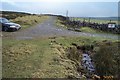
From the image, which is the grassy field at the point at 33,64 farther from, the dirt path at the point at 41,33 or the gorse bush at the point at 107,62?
the dirt path at the point at 41,33

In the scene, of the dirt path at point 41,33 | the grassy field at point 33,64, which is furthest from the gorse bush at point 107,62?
the dirt path at point 41,33

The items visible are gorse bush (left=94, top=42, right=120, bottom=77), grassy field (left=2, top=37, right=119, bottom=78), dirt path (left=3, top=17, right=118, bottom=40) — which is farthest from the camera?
dirt path (left=3, top=17, right=118, bottom=40)

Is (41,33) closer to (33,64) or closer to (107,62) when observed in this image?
(107,62)

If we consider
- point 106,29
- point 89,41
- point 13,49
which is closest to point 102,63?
point 13,49

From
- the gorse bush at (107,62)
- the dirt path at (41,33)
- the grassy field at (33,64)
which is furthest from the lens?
the dirt path at (41,33)

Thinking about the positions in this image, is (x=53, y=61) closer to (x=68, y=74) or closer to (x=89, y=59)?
(x=68, y=74)

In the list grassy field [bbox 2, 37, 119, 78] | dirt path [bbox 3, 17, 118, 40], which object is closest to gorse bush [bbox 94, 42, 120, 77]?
grassy field [bbox 2, 37, 119, 78]

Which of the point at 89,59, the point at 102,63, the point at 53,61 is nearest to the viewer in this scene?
the point at 53,61

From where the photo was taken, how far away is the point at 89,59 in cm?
2289

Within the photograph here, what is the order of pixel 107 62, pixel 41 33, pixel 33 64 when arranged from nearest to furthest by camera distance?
pixel 33 64
pixel 107 62
pixel 41 33

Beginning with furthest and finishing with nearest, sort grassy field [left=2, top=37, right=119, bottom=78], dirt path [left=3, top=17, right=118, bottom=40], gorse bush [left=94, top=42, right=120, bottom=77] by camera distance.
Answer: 1. dirt path [left=3, top=17, right=118, bottom=40]
2. gorse bush [left=94, top=42, right=120, bottom=77]
3. grassy field [left=2, top=37, right=119, bottom=78]

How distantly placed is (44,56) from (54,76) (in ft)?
14.7

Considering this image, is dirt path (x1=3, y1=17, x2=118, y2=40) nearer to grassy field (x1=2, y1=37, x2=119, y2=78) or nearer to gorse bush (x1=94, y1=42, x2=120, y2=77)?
grassy field (x1=2, y1=37, x2=119, y2=78)

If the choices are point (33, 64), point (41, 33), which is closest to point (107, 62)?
point (33, 64)
